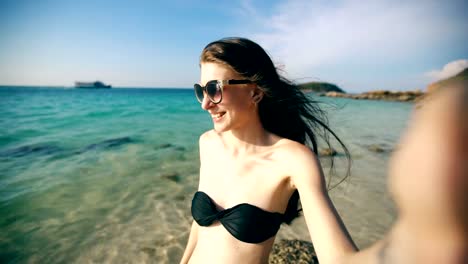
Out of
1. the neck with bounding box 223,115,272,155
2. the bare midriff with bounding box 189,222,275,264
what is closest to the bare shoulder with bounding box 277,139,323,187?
the neck with bounding box 223,115,272,155

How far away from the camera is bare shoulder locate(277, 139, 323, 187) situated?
1687 mm

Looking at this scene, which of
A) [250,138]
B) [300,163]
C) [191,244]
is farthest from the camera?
[191,244]

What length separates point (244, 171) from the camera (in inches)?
88.0

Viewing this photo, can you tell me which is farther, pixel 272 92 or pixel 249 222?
pixel 272 92

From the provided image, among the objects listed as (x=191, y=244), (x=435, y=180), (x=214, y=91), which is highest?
(x=214, y=91)

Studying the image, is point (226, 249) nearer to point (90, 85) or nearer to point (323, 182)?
point (323, 182)

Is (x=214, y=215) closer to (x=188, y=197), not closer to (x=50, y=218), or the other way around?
(x=188, y=197)

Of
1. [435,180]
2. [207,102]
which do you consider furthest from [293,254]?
[435,180]

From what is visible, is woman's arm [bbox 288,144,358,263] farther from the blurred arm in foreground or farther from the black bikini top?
the blurred arm in foreground

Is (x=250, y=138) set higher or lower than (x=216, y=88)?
lower

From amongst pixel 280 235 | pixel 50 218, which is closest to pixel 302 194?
pixel 280 235

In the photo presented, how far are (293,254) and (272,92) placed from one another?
2.17 metres

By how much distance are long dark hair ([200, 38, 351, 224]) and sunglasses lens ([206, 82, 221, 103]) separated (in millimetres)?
201

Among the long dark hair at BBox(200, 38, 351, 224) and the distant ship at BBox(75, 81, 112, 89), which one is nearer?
the long dark hair at BBox(200, 38, 351, 224)
